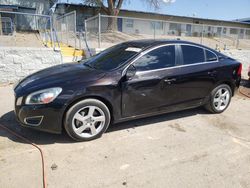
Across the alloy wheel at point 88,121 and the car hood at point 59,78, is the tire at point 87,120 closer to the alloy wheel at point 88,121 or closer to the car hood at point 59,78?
the alloy wheel at point 88,121

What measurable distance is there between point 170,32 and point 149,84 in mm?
10616

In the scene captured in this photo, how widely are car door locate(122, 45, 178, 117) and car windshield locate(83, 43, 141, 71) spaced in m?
0.22

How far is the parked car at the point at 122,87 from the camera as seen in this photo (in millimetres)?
3158

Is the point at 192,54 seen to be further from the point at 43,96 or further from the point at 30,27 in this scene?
the point at 30,27

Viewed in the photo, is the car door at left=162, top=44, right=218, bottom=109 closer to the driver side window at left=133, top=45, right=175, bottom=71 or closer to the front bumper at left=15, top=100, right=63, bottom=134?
the driver side window at left=133, top=45, right=175, bottom=71

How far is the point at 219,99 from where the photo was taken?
4.68 m

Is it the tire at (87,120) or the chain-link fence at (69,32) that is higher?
the chain-link fence at (69,32)

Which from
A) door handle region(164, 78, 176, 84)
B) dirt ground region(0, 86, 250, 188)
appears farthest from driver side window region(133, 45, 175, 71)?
dirt ground region(0, 86, 250, 188)

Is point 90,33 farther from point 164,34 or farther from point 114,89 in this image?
point 114,89

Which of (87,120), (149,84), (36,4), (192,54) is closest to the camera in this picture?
(87,120)

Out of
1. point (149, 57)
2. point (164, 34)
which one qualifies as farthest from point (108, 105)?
point (164, 34)

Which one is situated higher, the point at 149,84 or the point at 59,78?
the point at 59,78

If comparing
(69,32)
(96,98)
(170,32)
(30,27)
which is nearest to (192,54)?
(96,98)

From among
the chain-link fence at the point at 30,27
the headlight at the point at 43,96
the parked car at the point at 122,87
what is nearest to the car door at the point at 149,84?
the parked car at the point at 122,87
